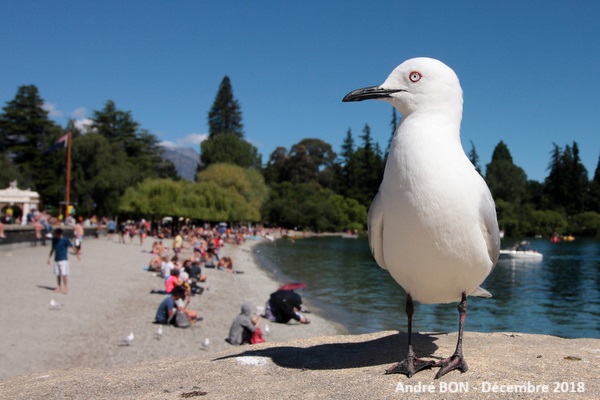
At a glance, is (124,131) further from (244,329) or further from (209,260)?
(244,329)

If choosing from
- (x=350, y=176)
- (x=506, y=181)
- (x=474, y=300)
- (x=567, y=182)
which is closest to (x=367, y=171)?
(x=350, y=176)

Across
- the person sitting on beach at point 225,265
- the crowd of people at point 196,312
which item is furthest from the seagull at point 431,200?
the person sitting on beach at point 225,265

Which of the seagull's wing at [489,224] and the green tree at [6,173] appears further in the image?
the green tree at [6,173]

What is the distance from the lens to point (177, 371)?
5.07m

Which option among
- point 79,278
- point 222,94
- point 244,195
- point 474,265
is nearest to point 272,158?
point 222,94

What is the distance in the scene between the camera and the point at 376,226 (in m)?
4.62

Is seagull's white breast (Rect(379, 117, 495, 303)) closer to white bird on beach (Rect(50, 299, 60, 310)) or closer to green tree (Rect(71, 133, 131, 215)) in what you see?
white bird on beach (Rect(50, 299, 60, 310))

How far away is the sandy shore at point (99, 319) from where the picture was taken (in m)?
10.2

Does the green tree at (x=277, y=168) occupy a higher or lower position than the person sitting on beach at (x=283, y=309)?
higher

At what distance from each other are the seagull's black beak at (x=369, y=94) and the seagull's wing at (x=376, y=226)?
0.83 metres

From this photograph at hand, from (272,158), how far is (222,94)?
2405 cm

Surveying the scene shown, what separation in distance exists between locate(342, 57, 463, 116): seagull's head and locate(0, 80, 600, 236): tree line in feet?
161

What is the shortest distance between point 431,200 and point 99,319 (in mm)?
11721

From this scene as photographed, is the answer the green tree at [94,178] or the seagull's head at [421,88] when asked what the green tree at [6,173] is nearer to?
the green tree at [94,178]
